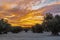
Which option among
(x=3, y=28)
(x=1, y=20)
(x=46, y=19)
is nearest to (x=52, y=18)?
(x=46, y=19)

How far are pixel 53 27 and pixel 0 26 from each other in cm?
4393

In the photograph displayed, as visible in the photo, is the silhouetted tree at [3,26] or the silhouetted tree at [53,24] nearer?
the silhouetted tree at [53,24]

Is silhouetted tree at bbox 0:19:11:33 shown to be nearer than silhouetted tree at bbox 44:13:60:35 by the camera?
No

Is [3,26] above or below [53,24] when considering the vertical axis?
above

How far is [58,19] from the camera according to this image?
86438mm

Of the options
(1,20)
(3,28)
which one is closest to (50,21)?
(3,28)

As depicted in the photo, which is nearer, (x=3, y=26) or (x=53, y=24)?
(x=53, y=24)

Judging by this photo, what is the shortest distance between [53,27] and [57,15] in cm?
766

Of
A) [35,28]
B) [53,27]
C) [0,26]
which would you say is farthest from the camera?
[35,28]

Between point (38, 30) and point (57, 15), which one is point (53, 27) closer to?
point (57, 15)

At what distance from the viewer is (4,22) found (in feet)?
428

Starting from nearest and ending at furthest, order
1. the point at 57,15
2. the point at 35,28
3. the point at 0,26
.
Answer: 1. the point at 57,15
2. the point at 0,26
3. the point at 35,28

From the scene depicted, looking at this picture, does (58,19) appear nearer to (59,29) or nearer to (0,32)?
(59,29)

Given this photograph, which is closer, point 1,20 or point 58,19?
point 58,19
